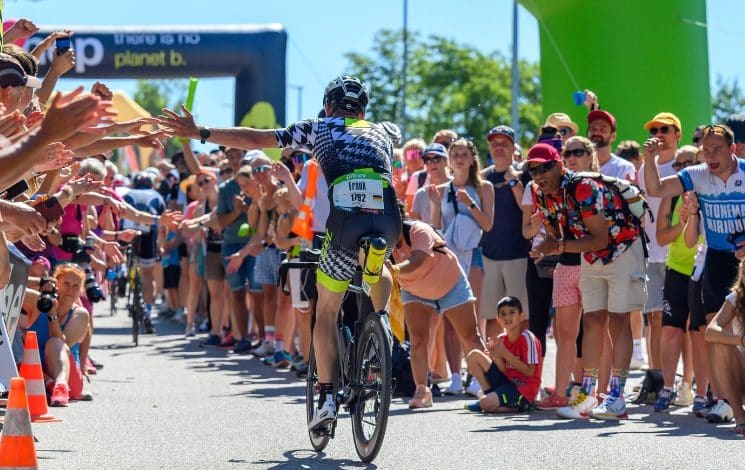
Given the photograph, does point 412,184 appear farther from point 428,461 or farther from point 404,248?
point 428,461

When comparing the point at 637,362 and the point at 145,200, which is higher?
the point at 145,200

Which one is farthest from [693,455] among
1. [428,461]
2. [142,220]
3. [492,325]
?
[142,220]

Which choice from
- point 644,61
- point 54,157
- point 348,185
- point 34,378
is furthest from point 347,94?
point 644,61

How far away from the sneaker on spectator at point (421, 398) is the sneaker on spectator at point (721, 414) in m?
2.15

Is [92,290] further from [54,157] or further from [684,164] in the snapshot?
[54,157]

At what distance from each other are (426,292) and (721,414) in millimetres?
2582

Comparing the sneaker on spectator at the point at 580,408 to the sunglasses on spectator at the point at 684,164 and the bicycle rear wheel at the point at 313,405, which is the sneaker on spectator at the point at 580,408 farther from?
the sunglasses on spectator at the point at 684,164

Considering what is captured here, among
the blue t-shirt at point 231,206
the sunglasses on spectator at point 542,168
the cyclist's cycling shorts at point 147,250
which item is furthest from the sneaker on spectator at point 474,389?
the cyclist's cycling shorts at point 147,250

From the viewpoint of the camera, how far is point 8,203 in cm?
709

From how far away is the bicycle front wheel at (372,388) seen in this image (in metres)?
7.68

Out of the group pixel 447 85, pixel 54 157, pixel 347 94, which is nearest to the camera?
pixel 54 157

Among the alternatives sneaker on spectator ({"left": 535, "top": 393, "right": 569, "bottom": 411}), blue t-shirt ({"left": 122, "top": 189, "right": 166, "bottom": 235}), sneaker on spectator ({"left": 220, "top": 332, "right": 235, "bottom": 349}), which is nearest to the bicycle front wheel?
sneaker on spectator ({"left": 535, "top": 393, "right": 569, "bottom": 411})

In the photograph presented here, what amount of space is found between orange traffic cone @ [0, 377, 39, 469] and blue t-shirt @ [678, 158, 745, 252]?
5548 millimetres

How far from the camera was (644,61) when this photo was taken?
16.0 m
